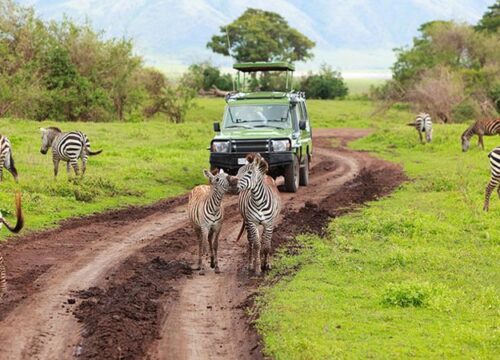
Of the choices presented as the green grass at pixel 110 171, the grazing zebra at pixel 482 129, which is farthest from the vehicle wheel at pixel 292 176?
the grazing zebra at pixel 482 129

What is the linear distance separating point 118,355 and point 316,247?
19.6ft

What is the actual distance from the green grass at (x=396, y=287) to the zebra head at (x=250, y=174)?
1.33m

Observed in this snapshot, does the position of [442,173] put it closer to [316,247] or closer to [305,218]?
[305,218]

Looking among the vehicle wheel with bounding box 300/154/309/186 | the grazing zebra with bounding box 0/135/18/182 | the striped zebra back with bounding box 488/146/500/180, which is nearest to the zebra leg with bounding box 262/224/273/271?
the striped zebra back with bounding box 488/146/500/180

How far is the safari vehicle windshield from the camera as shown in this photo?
2150cm

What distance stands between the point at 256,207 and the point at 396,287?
9.15ft

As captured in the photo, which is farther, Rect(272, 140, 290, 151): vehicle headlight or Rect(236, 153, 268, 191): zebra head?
Rect(272, 140, 290, 151): vehicle headlight

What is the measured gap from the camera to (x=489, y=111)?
5041 cm

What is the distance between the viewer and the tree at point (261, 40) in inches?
3012

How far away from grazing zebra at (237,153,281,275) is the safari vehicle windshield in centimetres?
906

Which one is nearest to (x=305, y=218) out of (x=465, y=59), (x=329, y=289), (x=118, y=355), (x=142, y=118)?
(x=329, y=289)

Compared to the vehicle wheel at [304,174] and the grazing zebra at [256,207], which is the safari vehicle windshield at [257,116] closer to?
the vehicle wheel at [304,174]

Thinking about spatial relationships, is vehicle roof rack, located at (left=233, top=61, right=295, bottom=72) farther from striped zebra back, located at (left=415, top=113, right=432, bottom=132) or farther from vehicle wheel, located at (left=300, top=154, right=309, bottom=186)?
striped zebra back, located at (left=415, top=113, right=432, bottom=132)

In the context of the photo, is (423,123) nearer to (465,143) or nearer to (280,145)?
(465,143)
